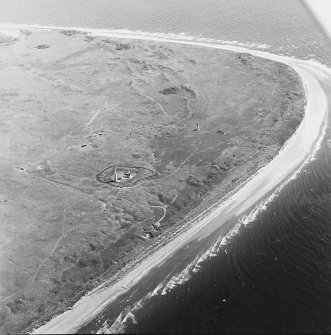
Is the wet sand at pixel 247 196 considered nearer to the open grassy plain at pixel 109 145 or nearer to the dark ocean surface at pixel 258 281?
the dark ocean surface at pixel 258 281

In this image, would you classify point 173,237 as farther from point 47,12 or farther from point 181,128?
point 47,12

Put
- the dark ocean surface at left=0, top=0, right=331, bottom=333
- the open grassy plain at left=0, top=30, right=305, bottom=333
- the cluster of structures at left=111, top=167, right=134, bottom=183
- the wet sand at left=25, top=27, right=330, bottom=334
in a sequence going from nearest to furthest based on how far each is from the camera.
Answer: the dark ocean surface at left=0, top=0, right=331, bottom=333 < the wet sand at left=25, top=27, right=330, bottom=334 < the open grassy plain at left=0, top=30, right=305, bottom=333 < the cluster of structures at left=111, top=167, right=134, bottom=183

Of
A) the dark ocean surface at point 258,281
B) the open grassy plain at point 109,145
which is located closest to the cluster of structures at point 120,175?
the open grassy plain at point 109,145

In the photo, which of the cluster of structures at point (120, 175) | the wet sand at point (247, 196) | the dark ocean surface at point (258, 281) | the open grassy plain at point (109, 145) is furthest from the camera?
the cluster of structures at point (120, 175)

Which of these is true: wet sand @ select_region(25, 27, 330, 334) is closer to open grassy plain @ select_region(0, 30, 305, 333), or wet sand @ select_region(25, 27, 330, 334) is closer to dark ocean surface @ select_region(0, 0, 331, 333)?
dark ocean surface @ select_region(0, 0, 331, 333)

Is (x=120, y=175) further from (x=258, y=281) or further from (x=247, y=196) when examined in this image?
(x=258, y=281)

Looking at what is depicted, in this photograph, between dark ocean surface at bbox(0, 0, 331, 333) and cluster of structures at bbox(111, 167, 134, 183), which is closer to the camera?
dark ocean surface at bbox(0, 0, 331, 333)

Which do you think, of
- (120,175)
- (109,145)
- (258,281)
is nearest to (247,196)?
(258,281)

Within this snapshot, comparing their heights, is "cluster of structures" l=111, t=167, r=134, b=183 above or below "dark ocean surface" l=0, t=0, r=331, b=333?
below

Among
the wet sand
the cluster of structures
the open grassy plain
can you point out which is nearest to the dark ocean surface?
the wet sand
